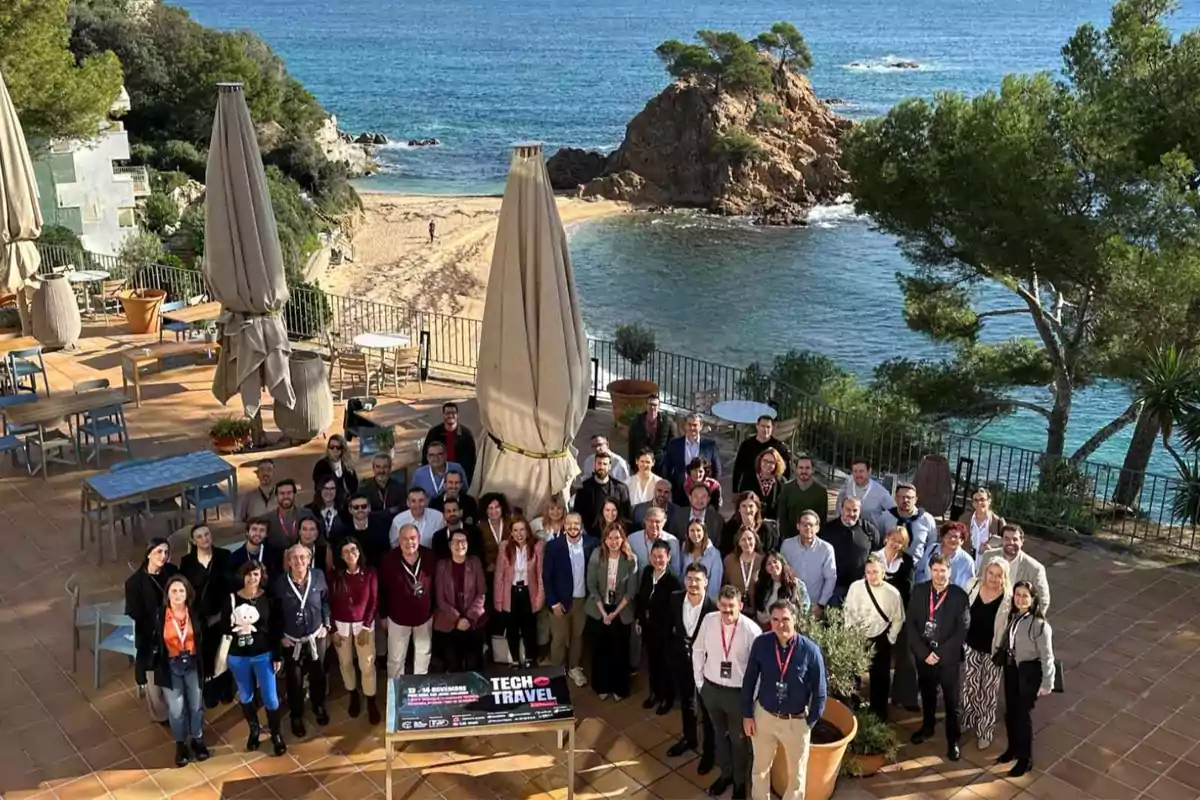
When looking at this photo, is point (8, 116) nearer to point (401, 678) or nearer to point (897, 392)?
point (401, 678)

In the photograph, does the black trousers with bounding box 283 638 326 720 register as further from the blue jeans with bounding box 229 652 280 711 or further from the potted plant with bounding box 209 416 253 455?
the potted plant with bounding box 209 416 253 455

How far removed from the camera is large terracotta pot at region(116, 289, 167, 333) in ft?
53.2

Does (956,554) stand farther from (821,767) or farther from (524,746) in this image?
(524,746)

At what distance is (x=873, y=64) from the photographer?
15025cm

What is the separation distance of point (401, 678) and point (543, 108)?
121845 mm

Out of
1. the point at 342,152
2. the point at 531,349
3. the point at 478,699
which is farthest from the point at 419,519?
the point at 342,152

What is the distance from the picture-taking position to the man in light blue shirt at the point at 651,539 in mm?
7328

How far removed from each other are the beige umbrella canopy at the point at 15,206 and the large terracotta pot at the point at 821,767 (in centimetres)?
1118

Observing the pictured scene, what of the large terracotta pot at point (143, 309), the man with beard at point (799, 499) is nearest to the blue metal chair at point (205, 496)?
the man with beard at point (799, 499)

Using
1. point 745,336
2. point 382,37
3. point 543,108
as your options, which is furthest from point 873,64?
point 745,336


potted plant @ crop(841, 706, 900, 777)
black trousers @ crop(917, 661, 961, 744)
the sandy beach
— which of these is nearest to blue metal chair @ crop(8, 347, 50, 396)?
potted plant @ crop(841, 706, 900, 777)

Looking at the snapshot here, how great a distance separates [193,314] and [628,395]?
21.0 ft

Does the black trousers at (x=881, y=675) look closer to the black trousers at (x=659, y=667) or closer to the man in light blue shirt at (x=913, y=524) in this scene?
the man in light blue shirt at (x=913, y=524)

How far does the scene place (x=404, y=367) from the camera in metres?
15.3
